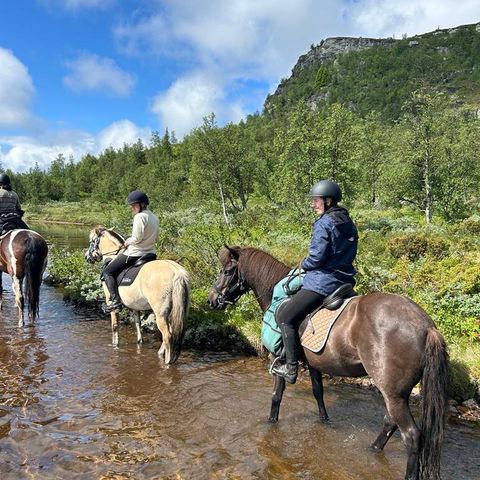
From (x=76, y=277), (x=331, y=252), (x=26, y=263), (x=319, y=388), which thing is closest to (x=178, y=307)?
(x=319, y=388)

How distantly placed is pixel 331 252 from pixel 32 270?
8.07 metres

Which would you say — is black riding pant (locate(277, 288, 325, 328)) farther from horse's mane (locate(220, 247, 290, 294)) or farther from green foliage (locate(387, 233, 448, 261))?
green foliage (locate(387, 233, 448, 261))

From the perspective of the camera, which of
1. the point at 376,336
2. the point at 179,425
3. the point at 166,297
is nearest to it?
the point at 376,336

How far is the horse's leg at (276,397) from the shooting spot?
5684 mm

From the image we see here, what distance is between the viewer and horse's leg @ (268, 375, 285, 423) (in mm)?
5684

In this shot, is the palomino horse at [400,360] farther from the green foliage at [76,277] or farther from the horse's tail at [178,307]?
the green foliage at [76,277]

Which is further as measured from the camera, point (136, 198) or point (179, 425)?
point (136, 198)

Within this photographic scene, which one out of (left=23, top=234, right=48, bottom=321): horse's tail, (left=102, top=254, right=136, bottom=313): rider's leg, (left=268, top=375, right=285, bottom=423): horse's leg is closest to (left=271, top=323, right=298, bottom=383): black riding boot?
(left=268, top=375, right=285, bottom=423): horse's leg

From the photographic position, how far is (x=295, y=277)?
566 cm

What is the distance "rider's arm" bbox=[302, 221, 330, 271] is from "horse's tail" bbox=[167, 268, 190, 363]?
324 centimetres

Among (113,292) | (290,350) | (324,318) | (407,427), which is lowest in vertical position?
(407,427)

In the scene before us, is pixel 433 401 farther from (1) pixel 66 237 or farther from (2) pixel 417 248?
(1) pixel 66 237

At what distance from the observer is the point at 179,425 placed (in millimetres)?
5688

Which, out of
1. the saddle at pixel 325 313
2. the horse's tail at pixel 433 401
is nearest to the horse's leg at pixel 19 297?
the saddle at pixel 325 313
